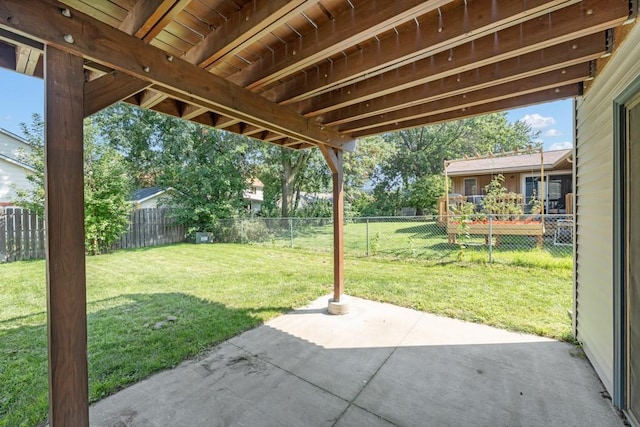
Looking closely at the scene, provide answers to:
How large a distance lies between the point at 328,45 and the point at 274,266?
542 cm

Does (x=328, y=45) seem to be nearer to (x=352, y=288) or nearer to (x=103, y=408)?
(x=103, y=408)

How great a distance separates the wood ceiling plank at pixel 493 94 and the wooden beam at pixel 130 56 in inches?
49.5

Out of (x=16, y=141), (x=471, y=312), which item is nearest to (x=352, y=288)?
(x=471, y=312)

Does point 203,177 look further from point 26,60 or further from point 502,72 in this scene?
point 502,72

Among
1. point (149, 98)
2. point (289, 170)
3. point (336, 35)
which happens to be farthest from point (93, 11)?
point (289, 170)

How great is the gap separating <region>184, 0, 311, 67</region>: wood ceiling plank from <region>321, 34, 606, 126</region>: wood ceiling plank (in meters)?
1.48

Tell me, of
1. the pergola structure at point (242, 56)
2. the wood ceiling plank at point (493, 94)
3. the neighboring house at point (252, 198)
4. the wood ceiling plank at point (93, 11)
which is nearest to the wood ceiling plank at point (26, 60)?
the pergola structure at point (242, 56)

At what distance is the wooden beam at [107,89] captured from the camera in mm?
1646

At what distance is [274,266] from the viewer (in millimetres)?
6633

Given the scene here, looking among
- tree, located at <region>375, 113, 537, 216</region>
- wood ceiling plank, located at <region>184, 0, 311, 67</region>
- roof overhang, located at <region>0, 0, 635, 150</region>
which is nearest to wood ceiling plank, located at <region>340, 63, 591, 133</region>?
roof overhang, located at <region>0, 0, 635, 150</region>

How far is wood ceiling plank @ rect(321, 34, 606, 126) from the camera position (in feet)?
6.37

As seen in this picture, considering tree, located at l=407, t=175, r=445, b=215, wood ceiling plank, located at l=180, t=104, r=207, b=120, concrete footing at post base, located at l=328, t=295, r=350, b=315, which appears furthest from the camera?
tree, located at l=407, t=175, r=445, b=215

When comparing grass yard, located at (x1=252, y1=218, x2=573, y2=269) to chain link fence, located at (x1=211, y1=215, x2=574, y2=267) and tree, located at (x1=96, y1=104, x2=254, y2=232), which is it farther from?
tree, located at (x1=96, y1=104, x2=254, y2=232)

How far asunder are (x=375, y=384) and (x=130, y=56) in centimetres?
285
